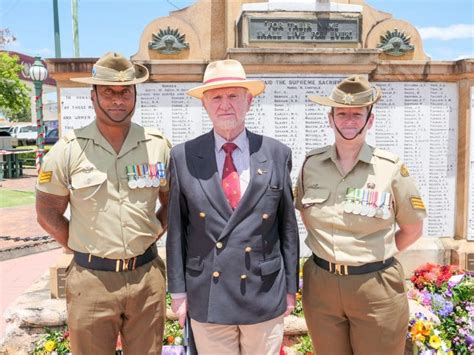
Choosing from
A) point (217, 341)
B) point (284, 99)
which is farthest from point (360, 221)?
point (284, 99)

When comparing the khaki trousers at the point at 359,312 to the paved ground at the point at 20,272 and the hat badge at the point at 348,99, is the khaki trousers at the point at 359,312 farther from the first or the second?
the paved ground at the point at 20,272

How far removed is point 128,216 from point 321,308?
3.59 ft

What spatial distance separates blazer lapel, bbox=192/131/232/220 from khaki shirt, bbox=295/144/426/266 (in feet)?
1.66

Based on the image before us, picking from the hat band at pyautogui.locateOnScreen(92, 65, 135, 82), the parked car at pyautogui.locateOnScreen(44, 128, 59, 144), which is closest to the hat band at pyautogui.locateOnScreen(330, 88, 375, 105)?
the hat band at pyautogui.locateOnScreen(92, 65, 135, 82)

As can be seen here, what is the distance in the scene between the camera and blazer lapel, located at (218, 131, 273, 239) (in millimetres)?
2219

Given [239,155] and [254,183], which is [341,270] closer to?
[254,183]

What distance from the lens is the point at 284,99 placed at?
4.38 metres

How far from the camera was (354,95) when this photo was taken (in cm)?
240

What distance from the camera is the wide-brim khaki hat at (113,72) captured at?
8.04ft

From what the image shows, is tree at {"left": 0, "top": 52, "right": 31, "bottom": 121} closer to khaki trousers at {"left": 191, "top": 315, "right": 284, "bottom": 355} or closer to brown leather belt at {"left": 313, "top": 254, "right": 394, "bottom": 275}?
khaki trousers at {"left": 191, "top": 315, "right": 284, "bottom": 355}

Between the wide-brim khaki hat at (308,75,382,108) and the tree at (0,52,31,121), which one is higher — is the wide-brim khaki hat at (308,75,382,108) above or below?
below

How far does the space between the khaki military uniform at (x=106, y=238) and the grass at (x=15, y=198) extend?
Answer: 9.99 metres

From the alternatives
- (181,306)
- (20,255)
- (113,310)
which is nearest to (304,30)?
(181,306)

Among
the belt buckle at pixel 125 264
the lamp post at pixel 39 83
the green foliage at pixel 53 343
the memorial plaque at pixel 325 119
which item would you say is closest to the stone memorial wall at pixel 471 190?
the memorial plaque at pixel 325 119
